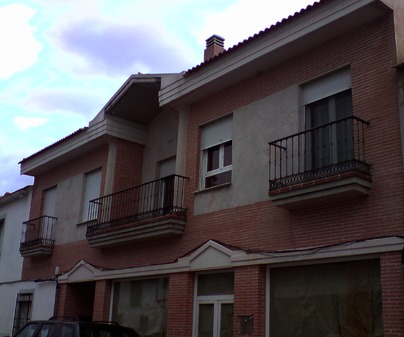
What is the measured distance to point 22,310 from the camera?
1919 centimetres

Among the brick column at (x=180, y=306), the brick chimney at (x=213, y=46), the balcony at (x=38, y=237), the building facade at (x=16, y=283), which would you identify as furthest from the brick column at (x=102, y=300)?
the brick chimney at (x=213, y=46)

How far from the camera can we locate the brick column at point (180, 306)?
1242 centimetres

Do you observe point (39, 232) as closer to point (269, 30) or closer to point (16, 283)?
point (16, 283)

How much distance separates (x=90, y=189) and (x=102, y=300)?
4.04m

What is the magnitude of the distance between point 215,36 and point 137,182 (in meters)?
5.00

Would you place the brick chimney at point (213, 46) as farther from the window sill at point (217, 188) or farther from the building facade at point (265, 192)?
the window sill at point (217, 188)

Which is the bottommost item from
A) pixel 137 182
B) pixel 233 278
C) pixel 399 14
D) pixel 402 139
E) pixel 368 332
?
pixel 368 332

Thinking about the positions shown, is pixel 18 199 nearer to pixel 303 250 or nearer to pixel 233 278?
pixel 233 278

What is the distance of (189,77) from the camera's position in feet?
44.7

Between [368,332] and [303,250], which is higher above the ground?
[303,250]

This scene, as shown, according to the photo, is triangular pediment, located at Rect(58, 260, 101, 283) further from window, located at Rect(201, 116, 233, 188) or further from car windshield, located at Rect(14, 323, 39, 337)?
window, located at Rect(201, 116, 233, 188)

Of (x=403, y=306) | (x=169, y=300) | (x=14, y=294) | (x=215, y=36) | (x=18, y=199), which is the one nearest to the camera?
(x=403, y=306)

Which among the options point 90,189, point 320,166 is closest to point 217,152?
point 320,166

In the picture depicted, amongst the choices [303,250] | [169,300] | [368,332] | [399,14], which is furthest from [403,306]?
[169,300]
